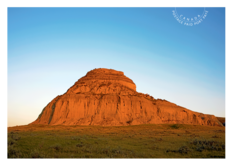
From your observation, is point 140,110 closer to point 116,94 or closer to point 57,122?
point 116,94

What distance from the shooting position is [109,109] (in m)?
55.7

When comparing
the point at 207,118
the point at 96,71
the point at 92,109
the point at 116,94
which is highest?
the point at 96,71

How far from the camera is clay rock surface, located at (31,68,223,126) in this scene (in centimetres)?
5353

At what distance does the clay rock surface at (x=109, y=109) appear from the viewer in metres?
53.5

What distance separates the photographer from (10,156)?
12.0 m

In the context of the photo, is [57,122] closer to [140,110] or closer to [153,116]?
[140,110]

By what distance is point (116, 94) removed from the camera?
59844 mm

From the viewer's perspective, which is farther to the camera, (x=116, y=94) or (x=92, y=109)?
(x=116, y=94)

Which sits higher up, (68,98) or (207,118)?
(68,98)
